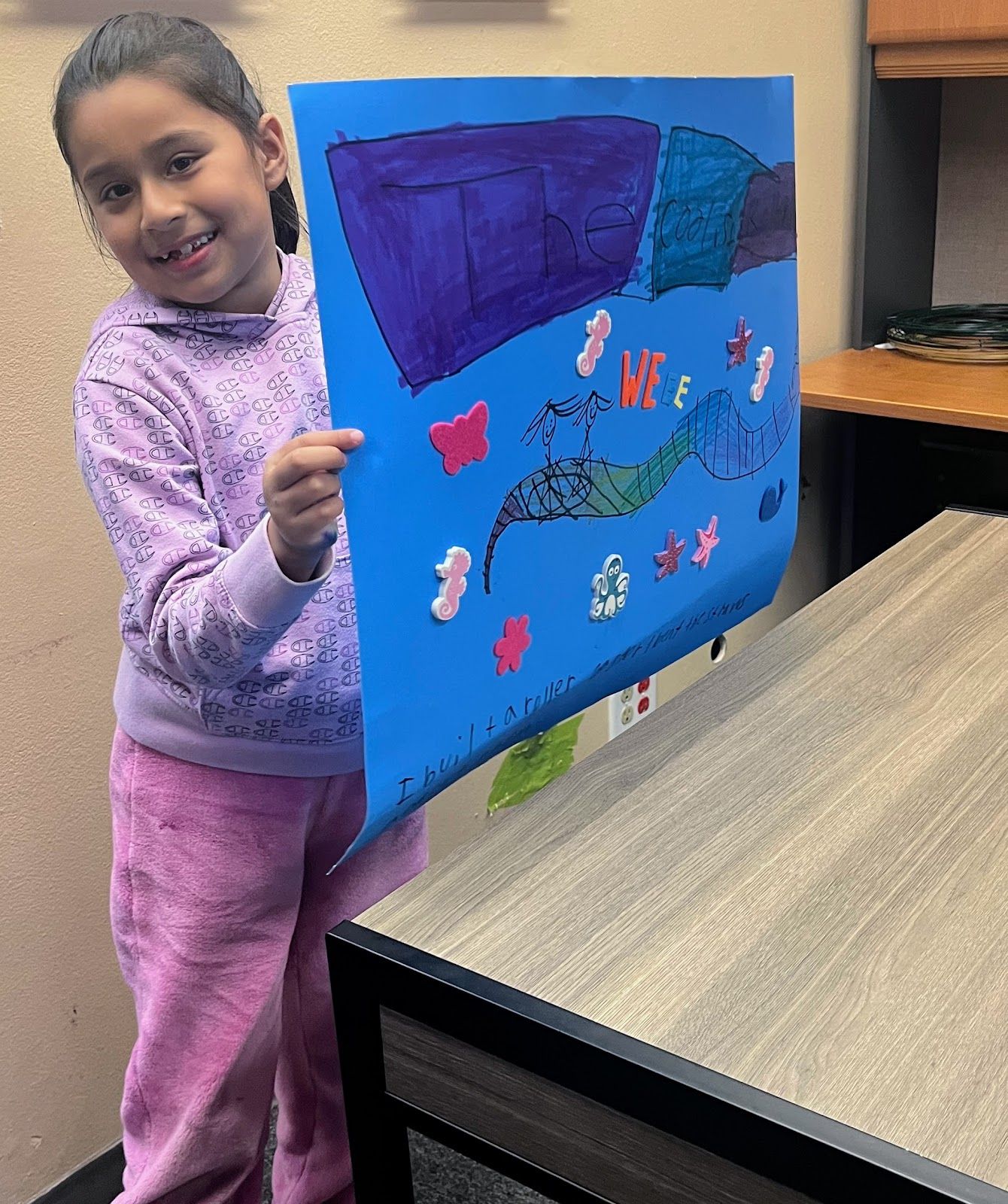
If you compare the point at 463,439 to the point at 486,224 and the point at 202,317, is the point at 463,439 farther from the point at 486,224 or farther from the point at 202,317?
the point at 202,317

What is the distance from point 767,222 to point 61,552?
26.6 inches

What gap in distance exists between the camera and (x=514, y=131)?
26.3 inches

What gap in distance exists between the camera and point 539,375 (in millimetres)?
703

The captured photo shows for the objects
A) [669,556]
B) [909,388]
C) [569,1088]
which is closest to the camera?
[569,1088]

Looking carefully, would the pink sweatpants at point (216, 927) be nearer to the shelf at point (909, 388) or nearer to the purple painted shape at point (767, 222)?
the purple painted shape at point (767, 222)

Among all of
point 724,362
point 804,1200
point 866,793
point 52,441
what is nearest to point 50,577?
point 52,441

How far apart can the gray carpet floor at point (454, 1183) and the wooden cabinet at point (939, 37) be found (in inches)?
63.6

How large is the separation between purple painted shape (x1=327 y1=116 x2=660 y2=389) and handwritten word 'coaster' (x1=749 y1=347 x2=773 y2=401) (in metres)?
0.17

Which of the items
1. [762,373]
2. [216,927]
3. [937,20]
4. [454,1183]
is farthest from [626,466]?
[937,20]

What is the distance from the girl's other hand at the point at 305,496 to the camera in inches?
23.4

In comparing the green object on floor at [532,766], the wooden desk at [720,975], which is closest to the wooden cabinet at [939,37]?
the wooden desk at [720,975]

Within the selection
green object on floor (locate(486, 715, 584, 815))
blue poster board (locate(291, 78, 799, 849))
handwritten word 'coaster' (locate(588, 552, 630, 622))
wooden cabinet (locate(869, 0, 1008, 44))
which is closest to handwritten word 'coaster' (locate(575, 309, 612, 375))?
blue poster board (locate(291, 78, 799, 849))

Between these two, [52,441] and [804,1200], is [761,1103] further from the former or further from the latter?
[52,441]

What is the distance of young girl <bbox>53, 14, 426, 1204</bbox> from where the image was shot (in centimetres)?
71
